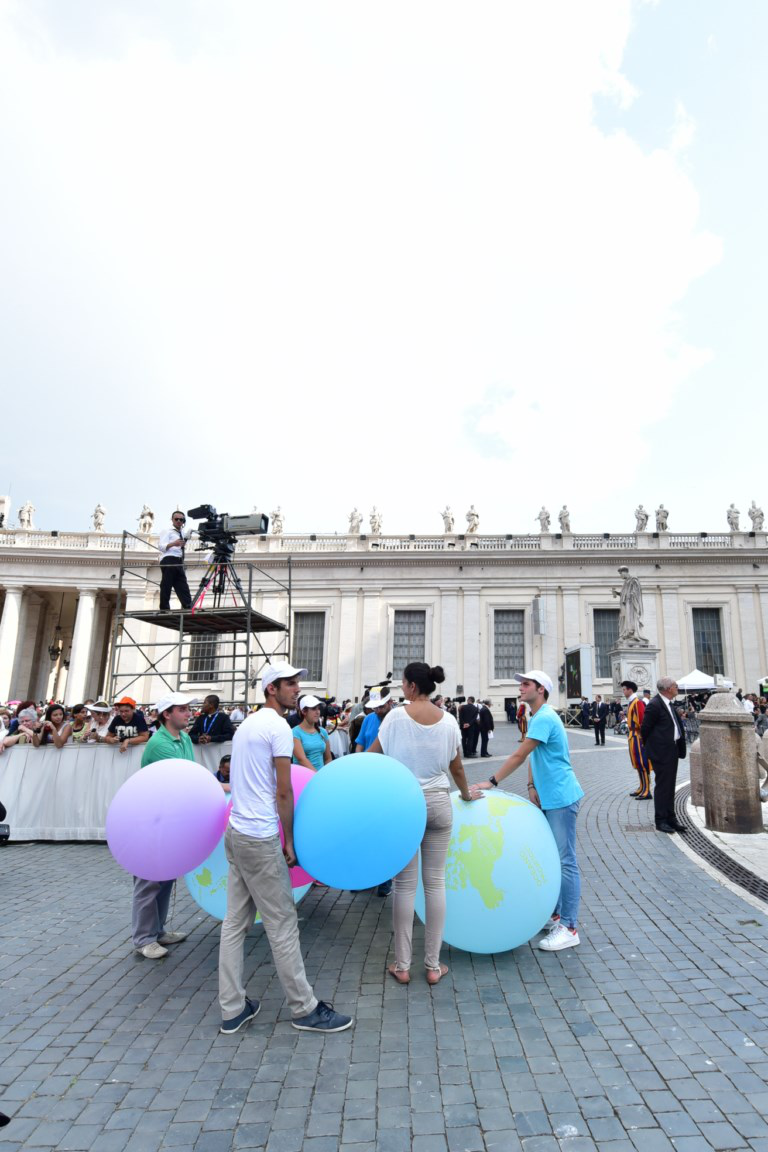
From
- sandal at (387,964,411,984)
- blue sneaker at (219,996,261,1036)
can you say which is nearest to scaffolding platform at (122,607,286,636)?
sandal at (387,964,411,984)

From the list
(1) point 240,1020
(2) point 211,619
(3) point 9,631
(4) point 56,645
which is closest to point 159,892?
(1) point 240,1020

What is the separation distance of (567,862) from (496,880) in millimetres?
836

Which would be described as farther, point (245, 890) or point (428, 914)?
point (428, 914)

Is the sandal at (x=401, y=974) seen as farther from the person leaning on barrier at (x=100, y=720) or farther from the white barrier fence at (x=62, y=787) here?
the person leaning on barrier at (x=100, y=720)

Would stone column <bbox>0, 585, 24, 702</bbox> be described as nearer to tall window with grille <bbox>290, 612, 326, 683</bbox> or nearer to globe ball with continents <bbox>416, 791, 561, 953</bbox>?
tall window with grille <bbox>290, 612, 326, 683</bbox>

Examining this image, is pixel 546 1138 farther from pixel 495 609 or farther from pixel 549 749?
pixel 495 609

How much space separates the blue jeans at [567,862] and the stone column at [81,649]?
37943mm

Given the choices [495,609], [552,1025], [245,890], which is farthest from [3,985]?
[495,609]

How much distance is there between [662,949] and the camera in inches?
181

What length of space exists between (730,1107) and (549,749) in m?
2.27

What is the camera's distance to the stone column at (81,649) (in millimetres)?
37750

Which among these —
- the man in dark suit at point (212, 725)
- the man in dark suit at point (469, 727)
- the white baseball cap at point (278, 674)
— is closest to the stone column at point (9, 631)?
the man in dark suit at point (469, 727)

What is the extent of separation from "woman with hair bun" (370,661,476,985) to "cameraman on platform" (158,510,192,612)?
6.91 metres

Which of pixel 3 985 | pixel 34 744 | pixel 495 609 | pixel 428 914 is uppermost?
pixel 495 609
